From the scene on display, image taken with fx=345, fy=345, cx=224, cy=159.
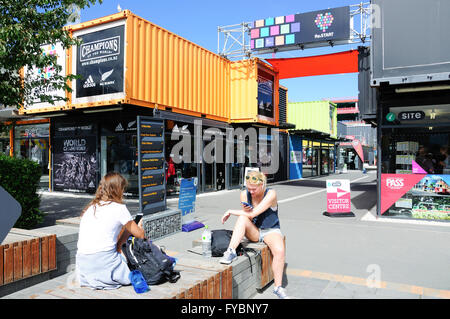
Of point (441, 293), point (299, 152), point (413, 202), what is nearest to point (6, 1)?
point (441, 293)

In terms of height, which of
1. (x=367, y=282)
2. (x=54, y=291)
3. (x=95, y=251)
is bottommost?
(x=367, y=282)

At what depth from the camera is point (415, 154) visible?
8.56 meters

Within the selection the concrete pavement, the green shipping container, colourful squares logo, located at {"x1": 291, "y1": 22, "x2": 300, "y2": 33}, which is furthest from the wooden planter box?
the green shipping container

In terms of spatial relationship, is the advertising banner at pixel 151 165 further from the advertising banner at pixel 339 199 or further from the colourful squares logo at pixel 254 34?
the colourful squares logo at pixel 254 34

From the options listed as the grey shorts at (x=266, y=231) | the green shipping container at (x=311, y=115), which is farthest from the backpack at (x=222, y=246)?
the green shipping container at (x=311, y=115)

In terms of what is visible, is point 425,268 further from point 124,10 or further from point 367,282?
point 124,10

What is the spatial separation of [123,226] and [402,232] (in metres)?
6.32

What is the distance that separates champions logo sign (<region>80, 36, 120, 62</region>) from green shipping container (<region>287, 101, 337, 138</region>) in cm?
1785

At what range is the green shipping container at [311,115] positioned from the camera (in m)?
26.5

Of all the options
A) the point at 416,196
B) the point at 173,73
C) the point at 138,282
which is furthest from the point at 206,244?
the point at 173,73

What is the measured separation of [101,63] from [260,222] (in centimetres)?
864

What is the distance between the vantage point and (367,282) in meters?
4.36

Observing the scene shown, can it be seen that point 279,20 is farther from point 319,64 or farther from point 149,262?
point 149,262

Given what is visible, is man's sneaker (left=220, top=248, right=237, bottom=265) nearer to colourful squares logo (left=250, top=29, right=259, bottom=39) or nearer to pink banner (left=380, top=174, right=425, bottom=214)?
pink banner (left=380, top=174, right=425, bottom=214)
